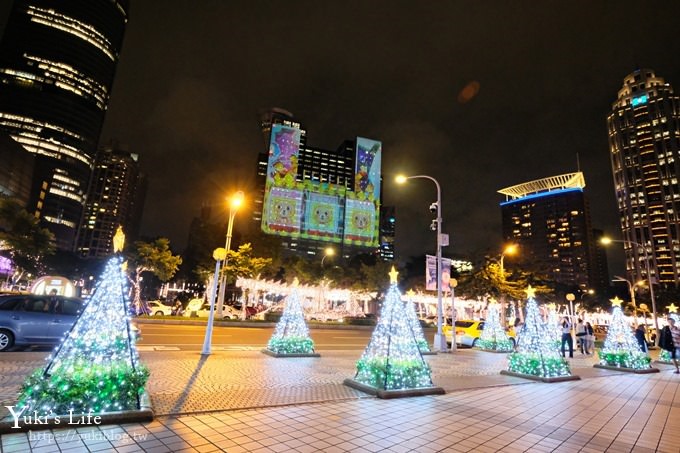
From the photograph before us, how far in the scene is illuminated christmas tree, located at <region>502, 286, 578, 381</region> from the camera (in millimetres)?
9922

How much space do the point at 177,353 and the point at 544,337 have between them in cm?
1151

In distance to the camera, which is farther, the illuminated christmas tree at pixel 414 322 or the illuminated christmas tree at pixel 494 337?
the illuminated christmas tree at pixel 494 337

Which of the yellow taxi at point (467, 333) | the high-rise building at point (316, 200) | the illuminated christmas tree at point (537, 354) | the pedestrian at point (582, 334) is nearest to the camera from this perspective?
the illuminated christmas tree at point (537, 354)

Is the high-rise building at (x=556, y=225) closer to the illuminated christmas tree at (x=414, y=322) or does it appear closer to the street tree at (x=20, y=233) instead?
the illuminated christmas tree at (x=414, y=322)

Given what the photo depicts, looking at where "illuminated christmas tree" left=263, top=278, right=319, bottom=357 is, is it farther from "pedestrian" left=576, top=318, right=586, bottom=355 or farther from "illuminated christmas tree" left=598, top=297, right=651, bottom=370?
"pedestrian" left=576, top=318, right=586, bottom=355

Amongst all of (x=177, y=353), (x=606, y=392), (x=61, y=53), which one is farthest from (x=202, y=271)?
(x=61, y=53)

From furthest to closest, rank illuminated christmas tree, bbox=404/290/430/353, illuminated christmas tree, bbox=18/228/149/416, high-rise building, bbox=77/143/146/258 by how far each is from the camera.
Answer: high-rise building, bbox=77/143/146/258, illuminated christmas tree, bbox=404/290/430/353, illuminated christmas tree, bbox=18/228/149/416

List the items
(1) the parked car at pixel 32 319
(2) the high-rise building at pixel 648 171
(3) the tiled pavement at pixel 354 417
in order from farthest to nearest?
1. (2) the high-rise building at pixel 648 171
2. (1) the parked car at pixel 32 319
3. (3) the tiled pavement at pixel 354 417

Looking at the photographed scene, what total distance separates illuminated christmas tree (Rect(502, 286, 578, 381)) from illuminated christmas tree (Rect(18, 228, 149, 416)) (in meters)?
9.77

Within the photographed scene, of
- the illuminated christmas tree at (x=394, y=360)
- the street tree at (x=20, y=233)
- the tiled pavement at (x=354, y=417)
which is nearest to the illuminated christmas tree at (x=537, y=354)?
the tiled pavement at (x=354, y=417)

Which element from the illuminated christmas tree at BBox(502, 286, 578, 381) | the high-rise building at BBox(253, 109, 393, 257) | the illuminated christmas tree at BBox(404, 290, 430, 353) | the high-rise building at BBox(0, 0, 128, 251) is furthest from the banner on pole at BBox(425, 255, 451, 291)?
the high-rise building at BBox(0, 0, 128, 251)

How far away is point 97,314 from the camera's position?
5574mm

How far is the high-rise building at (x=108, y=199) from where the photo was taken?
15288 centimetres

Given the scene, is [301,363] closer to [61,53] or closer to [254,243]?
[254,243]
